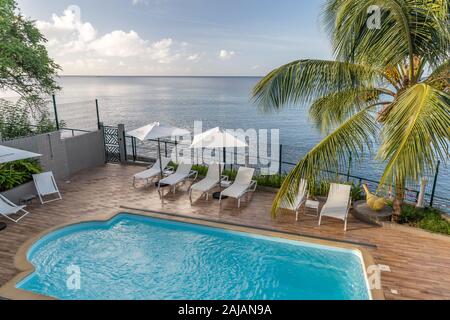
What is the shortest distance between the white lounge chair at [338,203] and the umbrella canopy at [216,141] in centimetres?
270

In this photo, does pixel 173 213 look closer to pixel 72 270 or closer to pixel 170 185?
pixel 170 185

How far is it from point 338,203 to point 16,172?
904 cm

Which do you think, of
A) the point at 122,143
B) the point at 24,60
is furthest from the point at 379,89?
the point at 24,60

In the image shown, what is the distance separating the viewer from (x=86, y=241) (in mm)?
7125

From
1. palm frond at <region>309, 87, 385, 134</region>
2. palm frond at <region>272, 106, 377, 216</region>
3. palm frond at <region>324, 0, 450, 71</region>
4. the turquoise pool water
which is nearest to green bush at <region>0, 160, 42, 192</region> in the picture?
the turquoise pool water

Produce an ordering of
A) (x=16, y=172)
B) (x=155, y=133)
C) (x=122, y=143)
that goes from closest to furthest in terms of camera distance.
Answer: (x=16, y=172) < (x=155, y=133) < (x=122, y=143)

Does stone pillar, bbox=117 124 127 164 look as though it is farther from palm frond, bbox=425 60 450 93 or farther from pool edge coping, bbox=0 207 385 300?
palm frond, bbox=425 60 450 93

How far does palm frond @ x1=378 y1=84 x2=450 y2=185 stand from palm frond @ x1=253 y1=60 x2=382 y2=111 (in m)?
2.33

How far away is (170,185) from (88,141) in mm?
4260

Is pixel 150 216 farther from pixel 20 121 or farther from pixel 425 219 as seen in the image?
pixel 20 121

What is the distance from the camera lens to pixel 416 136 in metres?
4.12

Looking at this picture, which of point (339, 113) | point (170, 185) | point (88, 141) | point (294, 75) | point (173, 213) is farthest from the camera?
point (88, 141)

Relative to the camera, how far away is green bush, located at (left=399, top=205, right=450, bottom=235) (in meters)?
7.07
